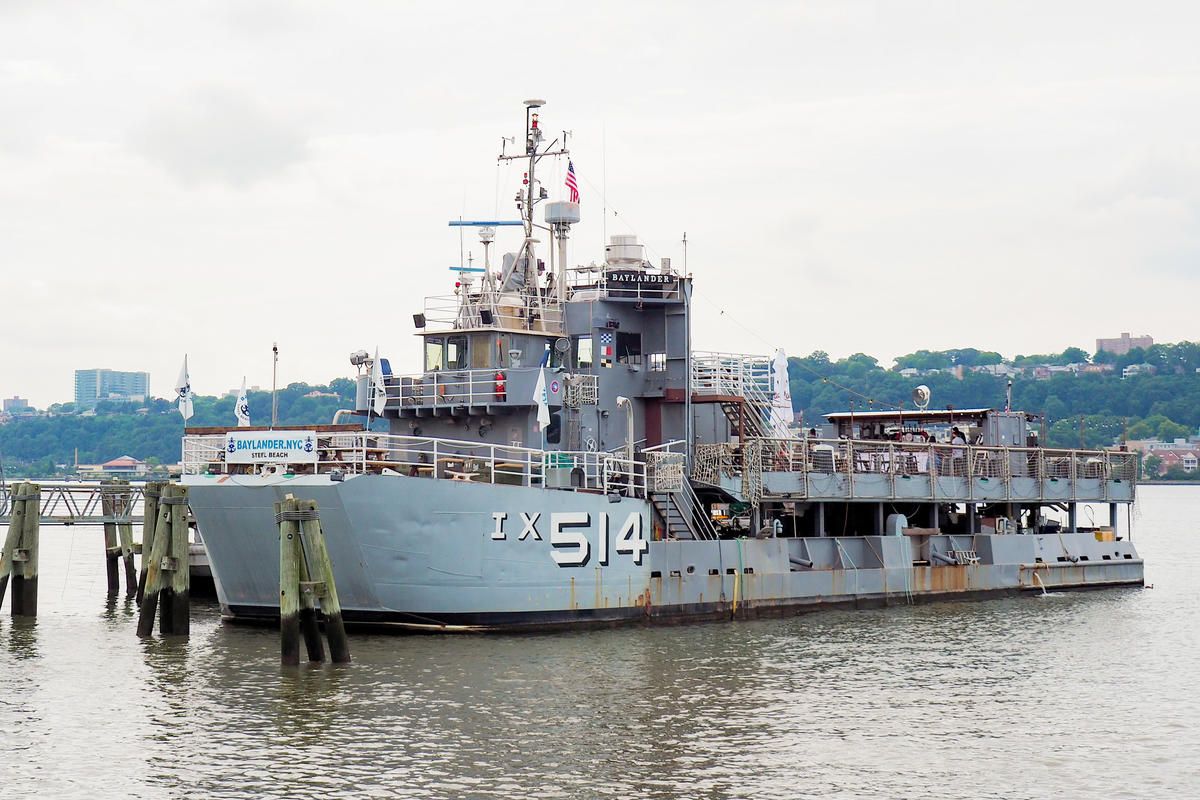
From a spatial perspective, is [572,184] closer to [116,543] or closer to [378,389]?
[378,389]

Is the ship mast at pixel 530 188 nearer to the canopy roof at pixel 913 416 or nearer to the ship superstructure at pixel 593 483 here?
the ship superstructure at pixel 593 483

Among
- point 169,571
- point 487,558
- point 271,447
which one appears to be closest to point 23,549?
point 169,571

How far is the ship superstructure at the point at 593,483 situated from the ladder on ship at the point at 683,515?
0.08 meters

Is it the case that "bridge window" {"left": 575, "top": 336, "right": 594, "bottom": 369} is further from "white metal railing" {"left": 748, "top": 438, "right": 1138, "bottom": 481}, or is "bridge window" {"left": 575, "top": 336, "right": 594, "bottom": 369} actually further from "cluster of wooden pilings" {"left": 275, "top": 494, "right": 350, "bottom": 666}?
"cluster of wooden pilings" {"left": 275, "top": 494, "right": 350, "bottom": 666}

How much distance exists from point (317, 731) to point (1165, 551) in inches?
2691

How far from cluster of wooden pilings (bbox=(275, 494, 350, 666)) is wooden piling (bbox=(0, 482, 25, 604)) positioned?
35.0 ft

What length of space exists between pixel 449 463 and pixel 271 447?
4.40 metres

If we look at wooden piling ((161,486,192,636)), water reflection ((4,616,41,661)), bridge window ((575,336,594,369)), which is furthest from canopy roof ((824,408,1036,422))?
water reflection ((4,616,41,661))

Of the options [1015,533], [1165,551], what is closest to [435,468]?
[1015,533]

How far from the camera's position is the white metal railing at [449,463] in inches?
1248

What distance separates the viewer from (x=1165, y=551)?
8244 centimetres

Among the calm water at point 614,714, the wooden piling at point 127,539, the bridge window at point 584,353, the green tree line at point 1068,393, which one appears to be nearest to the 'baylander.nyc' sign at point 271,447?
the calm water at point 614,714

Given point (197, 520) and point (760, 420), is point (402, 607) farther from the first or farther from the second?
point (760, 420)

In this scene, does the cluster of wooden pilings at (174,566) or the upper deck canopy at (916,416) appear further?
the upper deck canopy at (916,416)
